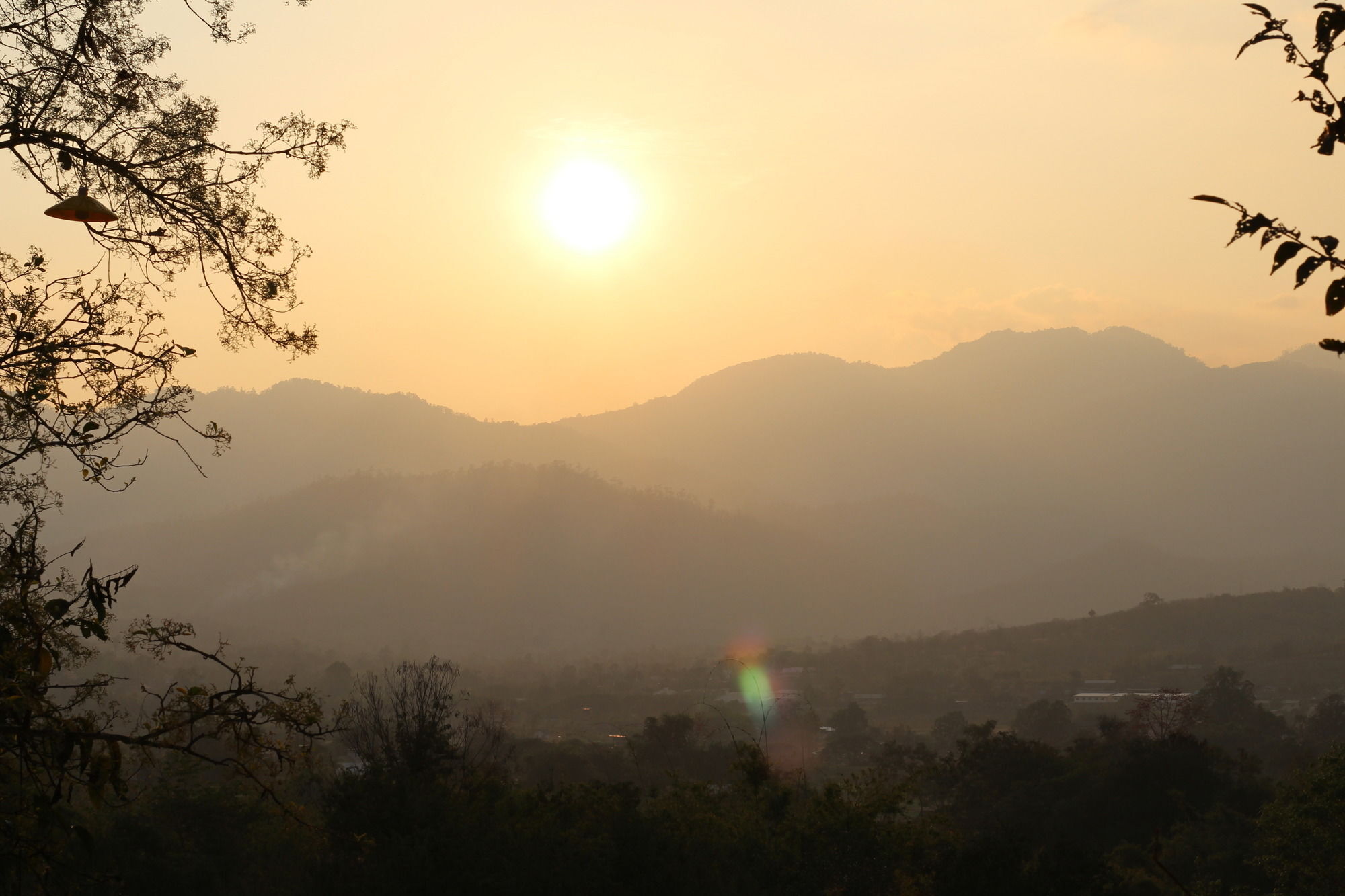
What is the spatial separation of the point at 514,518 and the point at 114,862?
172847 millimetres

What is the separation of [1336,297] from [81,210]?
19.1ft

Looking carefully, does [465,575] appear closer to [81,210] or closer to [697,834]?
[697,834]

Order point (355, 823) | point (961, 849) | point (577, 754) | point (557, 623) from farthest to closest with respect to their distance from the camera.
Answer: point (557, 623) → point (577, 754) → point (961, 849) → point (355, 823)

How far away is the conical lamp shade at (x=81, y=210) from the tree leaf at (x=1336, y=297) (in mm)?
5713

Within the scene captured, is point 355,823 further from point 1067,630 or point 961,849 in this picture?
point 1067,630

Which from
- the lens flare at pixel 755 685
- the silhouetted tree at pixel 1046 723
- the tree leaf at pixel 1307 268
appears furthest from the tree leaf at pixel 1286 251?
the lens flare at pixel 755 685

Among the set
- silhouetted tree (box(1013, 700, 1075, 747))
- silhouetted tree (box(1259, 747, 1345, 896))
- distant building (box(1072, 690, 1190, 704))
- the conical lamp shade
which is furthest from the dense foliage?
distant building (box(1072, 690, 1190, 704))

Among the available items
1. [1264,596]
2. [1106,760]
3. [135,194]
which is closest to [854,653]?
[1264,596]

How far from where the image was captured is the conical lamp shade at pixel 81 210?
5781mm

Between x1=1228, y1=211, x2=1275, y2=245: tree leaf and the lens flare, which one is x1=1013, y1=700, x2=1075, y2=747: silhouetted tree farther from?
x1=1228, y1=211, x2=1275, y2=245: tree leaf

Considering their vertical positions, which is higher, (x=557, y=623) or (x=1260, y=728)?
(x=557, y=623)

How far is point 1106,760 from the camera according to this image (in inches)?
1442

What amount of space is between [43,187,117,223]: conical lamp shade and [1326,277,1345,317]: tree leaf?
Result: 225 inches


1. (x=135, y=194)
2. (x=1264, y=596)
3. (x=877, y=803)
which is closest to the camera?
(x=135, y=194)
